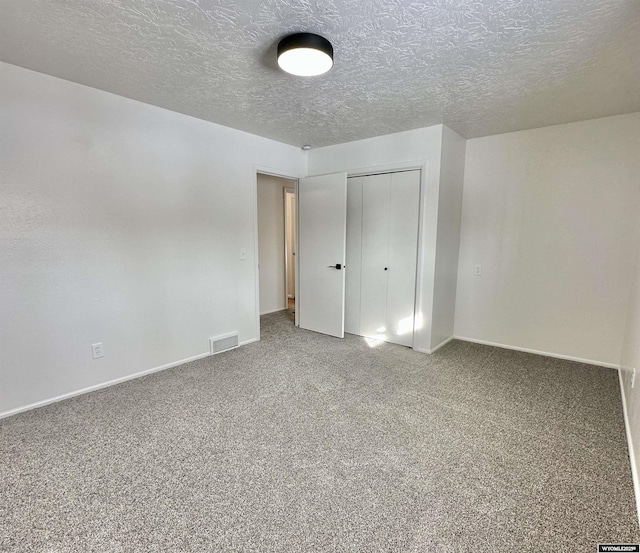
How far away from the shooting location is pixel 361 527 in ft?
4.98

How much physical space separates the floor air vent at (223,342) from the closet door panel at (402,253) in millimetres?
1923

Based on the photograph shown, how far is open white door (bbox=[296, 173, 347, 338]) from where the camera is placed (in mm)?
4109

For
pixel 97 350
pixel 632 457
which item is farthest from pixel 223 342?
pixel 632 457

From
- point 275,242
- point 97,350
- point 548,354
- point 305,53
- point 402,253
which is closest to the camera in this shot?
point 305,53

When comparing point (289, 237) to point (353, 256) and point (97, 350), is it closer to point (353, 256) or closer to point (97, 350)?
point (353, 256)

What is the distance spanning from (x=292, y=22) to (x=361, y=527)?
2622 mm

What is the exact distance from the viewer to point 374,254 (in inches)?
161

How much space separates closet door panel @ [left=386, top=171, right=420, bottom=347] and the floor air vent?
1923mm

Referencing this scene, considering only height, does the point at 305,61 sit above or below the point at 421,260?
above

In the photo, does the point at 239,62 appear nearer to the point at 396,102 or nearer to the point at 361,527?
the point at 396,102

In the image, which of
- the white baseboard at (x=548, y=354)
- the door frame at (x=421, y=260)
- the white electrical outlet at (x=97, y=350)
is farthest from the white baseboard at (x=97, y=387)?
the white baseboard at (x=548, y=354)

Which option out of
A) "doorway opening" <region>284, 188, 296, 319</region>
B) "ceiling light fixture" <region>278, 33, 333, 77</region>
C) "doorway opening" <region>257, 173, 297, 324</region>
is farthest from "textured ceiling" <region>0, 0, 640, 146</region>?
"doorway opening" <region>284, 188, 296, 319</region>

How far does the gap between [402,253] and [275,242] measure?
2.61 meters

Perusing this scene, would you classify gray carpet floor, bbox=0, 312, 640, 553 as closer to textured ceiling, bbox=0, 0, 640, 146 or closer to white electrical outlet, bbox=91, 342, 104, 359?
white electrical outlet, bbox=91, 342, 104, 359
